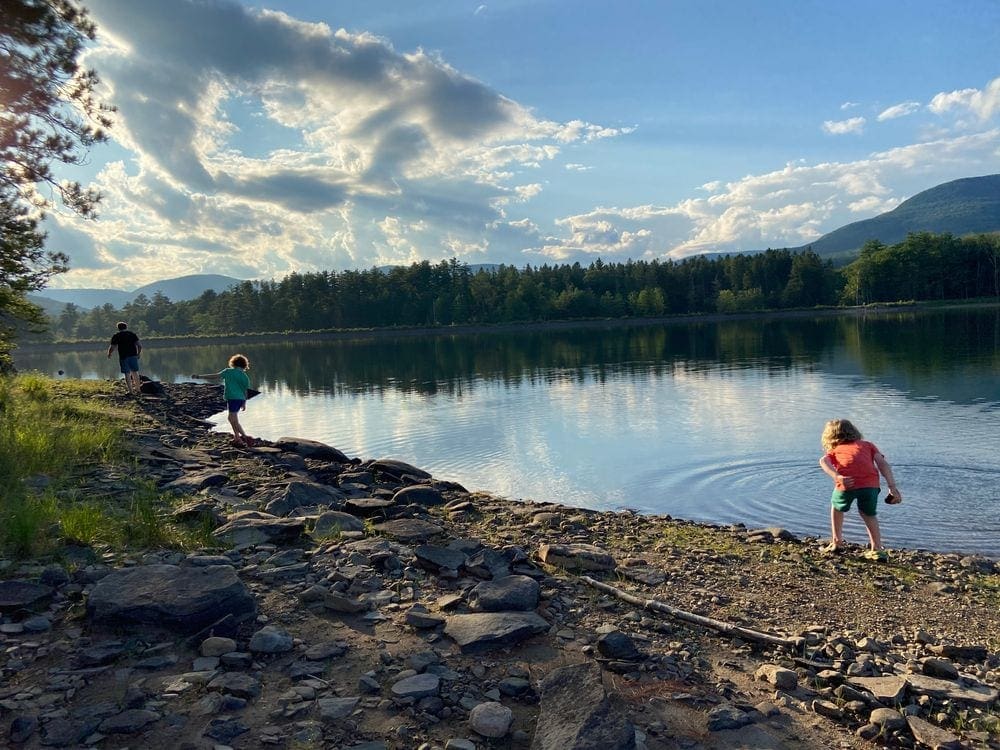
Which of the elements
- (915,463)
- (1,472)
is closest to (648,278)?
(915,463)

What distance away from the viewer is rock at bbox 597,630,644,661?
19.5 ft

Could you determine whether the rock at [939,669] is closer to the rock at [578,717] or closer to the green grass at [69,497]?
the rock at [578,717]

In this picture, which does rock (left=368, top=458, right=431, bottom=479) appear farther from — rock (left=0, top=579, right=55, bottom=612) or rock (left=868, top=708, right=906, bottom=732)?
rock (left=868, top=708, right=906, bottom=732)

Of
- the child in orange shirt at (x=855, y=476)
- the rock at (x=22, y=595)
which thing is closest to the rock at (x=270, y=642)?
the rock at (x=22, y=595)

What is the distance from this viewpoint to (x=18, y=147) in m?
12.7

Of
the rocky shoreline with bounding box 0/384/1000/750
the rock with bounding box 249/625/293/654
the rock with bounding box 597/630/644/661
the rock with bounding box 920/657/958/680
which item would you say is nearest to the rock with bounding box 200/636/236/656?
the rocky shoreline with bounding box 0/384/1000/750

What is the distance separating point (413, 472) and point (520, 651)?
33.3 ft

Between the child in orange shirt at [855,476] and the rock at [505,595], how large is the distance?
5738 millimetres

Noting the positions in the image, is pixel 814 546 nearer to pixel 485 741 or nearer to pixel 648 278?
pixel 485 741

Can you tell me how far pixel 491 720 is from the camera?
188 inches

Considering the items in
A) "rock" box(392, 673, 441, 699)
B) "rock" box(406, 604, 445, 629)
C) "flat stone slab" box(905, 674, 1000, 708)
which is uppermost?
"rock" box(406, 604, 445, 629)

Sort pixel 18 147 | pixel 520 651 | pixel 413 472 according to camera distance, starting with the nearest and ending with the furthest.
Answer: pixel 520 651 → pixel 18 147 → pixel 413 472

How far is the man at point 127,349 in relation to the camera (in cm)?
2623

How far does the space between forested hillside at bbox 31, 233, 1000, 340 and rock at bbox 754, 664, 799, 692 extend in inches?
6220
